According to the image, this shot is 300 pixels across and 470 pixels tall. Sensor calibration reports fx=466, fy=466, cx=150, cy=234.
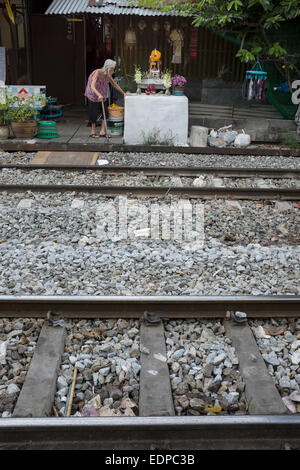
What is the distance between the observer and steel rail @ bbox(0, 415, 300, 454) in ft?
8.33

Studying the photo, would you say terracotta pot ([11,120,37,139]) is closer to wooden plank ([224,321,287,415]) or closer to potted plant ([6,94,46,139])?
potted plant ([6,94,46,139])

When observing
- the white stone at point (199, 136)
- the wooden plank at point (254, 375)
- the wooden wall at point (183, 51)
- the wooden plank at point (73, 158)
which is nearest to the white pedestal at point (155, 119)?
the white stone at point (199, 136)

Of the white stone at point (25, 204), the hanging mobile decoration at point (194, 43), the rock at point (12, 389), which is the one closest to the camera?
the rock at point (12, 389)

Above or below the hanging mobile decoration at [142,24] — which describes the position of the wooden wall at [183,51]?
below

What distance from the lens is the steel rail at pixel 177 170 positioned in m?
8.20

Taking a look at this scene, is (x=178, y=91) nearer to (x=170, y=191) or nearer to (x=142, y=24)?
(x=142, y=24)

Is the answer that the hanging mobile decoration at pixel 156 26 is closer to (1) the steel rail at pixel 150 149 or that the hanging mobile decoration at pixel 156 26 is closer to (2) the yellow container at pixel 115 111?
(2) the yellow container at pixel 115 111

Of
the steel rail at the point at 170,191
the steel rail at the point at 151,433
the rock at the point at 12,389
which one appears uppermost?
the steel rail at the point at 170,191

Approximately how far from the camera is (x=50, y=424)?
8.36ft

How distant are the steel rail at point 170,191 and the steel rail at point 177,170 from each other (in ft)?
3.92

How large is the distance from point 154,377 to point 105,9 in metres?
11.2

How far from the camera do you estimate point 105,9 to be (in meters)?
12.0

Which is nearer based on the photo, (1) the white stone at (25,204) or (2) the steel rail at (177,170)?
(1) the white stone at (25,204)
